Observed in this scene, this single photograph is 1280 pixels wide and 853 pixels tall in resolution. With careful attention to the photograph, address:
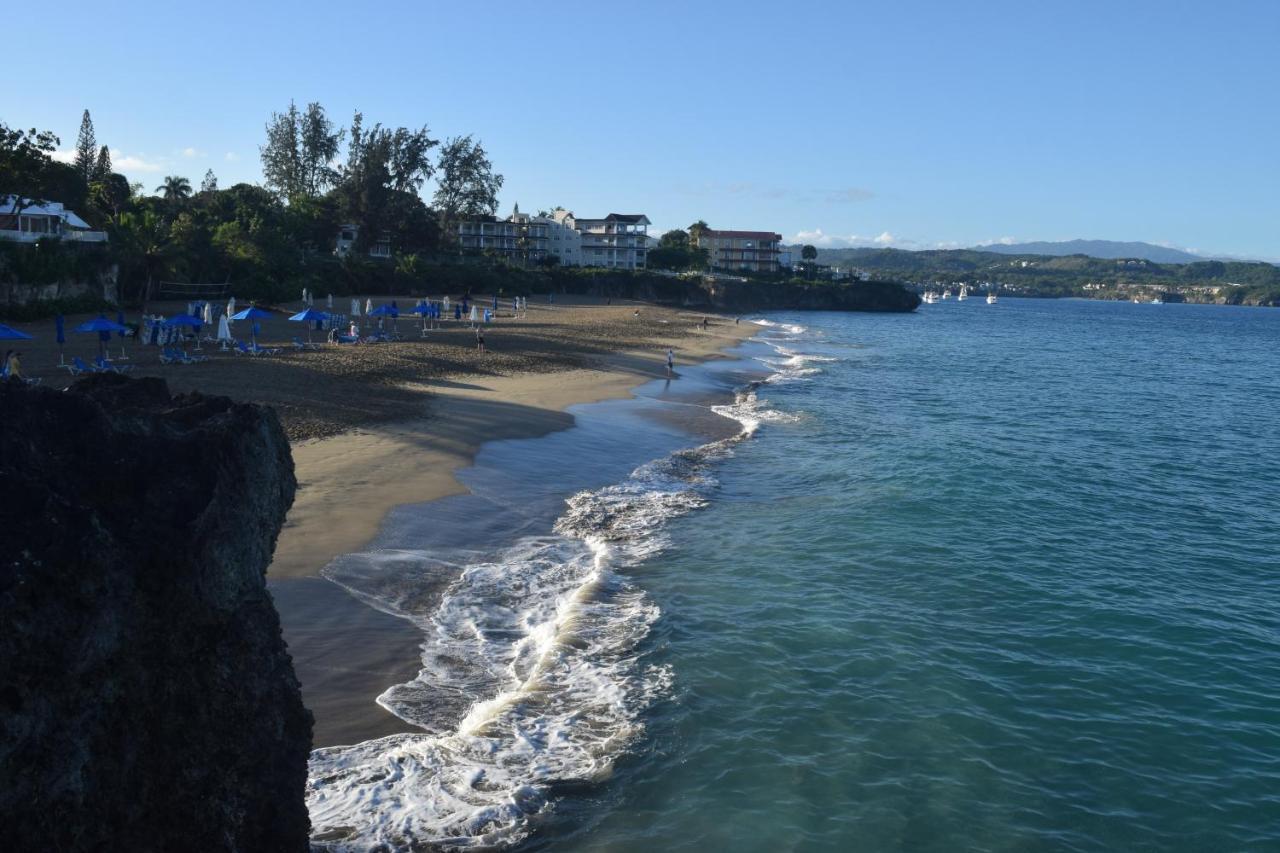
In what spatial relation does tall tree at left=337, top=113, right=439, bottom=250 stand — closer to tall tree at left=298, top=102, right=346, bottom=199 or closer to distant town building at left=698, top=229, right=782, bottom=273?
tall tree at left=298, top=102, right=346, bottom=199

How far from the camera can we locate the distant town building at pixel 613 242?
136 metres

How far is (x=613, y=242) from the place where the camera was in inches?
5369

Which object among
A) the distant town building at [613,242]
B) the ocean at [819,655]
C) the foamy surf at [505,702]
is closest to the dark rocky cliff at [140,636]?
the foamy surf at [505,702]

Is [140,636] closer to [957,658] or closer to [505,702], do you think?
[505,702]

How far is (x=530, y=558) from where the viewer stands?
16766mm

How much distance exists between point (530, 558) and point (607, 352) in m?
34.3

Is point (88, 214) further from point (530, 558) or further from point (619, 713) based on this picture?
point (619, 713)

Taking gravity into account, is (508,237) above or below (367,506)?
above

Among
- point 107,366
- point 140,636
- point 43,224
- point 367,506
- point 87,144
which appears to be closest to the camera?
point 140,636

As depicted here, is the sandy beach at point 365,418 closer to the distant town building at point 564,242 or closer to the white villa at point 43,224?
the white villa at point 43,224

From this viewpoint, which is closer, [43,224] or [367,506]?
[367,506]

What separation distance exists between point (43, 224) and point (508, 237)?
80797 mm

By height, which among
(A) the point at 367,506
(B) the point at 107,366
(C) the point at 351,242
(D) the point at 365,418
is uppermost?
(C) the point at 351,242

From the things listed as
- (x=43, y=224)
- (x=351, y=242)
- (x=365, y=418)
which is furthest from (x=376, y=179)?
(x=365, y=418)
